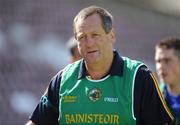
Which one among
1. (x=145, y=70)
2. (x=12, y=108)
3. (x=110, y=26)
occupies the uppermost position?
(x=110, y=26)

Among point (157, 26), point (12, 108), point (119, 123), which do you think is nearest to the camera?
point (119, 123)

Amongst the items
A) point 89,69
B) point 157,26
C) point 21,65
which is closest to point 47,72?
point 21,65

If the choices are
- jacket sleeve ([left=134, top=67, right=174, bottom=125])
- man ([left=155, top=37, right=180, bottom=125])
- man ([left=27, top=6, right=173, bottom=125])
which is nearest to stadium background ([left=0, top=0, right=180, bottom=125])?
man ([left=155, top=37, right=180, bottom=125])

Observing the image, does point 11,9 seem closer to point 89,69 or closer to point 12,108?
point 12,108

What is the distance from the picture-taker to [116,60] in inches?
191

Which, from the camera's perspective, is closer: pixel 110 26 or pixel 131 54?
pixel 110 26

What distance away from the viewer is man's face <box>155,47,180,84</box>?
6.93 m

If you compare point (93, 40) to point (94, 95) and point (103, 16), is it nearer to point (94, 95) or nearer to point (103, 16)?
point (103, 16)

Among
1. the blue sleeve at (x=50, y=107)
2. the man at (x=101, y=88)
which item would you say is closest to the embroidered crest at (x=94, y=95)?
the man at (x=101, y=88)

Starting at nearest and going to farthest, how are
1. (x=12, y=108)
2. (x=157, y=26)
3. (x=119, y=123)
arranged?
(x=119, y=123) → (x=12, y=108) → (x=157, y=26)

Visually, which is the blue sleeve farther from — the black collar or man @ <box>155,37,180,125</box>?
man @ <box>155,37,180,125</box>

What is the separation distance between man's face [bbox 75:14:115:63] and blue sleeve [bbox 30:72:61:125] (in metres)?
0.31

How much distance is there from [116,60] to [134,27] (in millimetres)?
5432

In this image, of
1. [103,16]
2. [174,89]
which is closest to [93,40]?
[103,16]
